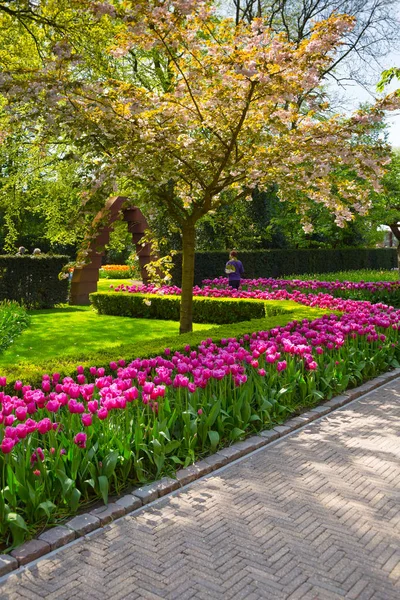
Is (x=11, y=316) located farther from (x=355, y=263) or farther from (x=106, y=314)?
(x=355, y=263)

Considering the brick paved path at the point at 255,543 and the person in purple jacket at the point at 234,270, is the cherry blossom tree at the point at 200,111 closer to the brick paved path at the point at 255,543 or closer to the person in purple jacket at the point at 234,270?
the brick paved path at the point at 255,543

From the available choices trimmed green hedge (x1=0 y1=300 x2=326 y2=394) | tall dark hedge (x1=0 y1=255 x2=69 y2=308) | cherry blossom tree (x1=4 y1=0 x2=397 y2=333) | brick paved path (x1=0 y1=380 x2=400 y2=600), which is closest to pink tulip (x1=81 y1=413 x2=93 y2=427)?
brick paved path (x1=0 y1=380 x2=400 y2=600)

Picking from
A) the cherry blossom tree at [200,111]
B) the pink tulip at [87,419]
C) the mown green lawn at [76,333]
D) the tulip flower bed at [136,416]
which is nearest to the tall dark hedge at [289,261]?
the mown green lawn at [76,333]

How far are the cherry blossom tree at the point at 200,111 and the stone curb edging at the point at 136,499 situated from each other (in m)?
4.46

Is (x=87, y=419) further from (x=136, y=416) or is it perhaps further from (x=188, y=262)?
(x=188, y=262)

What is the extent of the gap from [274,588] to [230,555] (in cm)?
40

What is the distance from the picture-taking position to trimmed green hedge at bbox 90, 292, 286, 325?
1357 centimetres

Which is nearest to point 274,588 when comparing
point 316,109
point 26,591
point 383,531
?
point 383,531

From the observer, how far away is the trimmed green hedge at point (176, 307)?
44.5ft

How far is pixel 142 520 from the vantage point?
4.04 meters

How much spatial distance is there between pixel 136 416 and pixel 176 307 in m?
9.98

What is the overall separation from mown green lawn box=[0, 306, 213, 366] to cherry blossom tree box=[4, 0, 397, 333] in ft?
8.22

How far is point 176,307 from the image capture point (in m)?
15.2

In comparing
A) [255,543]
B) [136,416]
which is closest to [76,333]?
[136,416]
